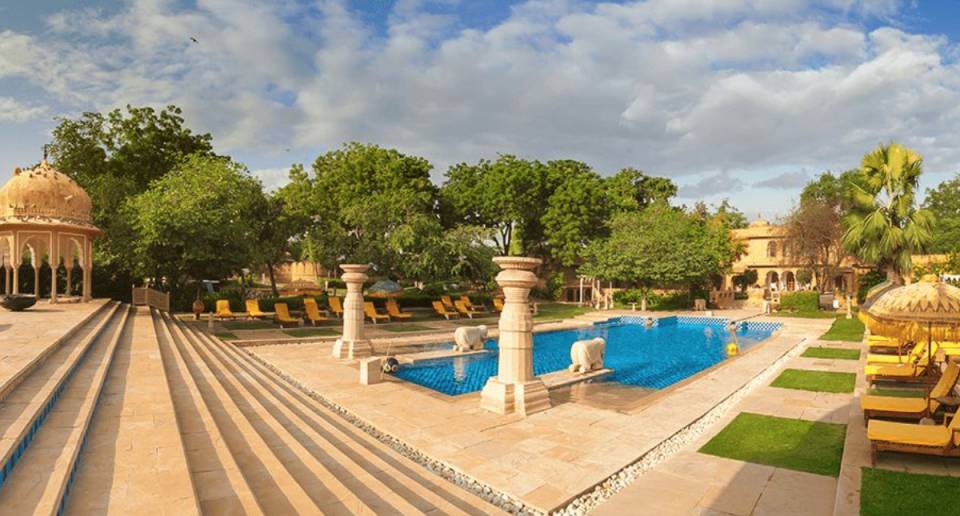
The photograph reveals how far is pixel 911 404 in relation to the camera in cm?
680

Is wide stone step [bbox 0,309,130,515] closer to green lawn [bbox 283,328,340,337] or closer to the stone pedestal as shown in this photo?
the stone pedestal

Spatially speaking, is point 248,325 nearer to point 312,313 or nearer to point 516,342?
point 312,313

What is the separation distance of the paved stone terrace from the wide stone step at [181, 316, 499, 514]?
16.8 inches

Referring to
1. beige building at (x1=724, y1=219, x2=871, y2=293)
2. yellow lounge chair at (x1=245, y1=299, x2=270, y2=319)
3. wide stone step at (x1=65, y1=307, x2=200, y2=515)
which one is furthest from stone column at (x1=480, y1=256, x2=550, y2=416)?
beige building at (x1=724, y1=219, x2=871, y2=293)

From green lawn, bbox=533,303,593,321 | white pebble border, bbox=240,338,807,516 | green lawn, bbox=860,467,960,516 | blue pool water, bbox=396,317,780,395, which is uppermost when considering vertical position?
green lawn, bbox=860,467,960,516

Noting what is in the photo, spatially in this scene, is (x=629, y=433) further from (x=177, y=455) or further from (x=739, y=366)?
(x=739, y=366)

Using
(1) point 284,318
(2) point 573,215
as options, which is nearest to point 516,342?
(1) point 284,318

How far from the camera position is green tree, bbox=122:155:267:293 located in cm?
1841

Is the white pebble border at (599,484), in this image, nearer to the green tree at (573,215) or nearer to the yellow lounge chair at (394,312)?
the yellow lounge chair at (394,312)

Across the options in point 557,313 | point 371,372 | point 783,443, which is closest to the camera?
point 783,443

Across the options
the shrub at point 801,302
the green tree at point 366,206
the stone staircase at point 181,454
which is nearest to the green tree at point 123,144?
the green tree at point 366,206

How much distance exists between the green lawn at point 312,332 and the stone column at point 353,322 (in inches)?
201

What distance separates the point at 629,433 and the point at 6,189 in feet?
79.5

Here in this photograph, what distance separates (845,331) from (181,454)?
2243 cm
